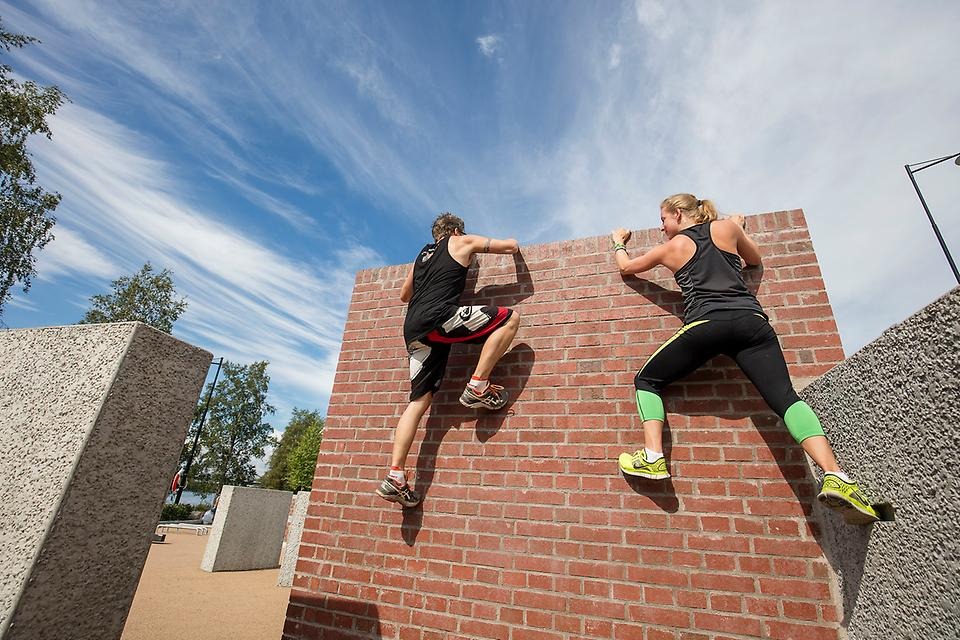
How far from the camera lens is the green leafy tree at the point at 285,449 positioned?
4025 centimetres

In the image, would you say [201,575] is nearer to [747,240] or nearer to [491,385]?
[491,385]

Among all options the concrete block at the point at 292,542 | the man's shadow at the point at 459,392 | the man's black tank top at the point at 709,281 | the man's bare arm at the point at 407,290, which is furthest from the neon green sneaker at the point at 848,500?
the concrete block at the point at 292,542

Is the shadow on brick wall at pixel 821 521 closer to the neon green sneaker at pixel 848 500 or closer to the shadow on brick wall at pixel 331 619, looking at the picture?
the neon green sneaker at pixel 848 500

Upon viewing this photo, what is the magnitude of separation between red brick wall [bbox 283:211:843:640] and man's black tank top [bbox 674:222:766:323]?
34cm

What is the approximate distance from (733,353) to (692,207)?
44.3 inches

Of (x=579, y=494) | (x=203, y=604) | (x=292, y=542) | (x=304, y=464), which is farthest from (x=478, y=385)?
(x=304, y=464)

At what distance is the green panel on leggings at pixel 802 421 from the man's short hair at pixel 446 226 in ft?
8.44

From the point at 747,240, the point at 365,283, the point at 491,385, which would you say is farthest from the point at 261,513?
the point at 747,240

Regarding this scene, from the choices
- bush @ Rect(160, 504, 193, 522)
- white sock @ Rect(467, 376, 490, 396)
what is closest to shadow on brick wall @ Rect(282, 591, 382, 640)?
white sock @ Rect(467, 376, 490, 396)

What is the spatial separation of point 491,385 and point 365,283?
5.70 feet

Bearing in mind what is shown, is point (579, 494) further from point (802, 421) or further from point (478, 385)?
point (802, 421)

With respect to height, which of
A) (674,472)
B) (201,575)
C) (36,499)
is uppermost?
(674,472)

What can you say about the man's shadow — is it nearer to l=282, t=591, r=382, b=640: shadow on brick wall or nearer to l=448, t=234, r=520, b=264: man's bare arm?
l=448, t=234, r=520, b=264: man's bare arm

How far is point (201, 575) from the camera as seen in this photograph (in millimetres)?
7891
